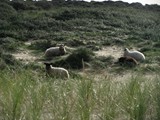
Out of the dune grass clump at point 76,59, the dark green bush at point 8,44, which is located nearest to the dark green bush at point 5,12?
the dark green bush at point 8,44

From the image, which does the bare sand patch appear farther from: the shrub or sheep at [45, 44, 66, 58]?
the shrub

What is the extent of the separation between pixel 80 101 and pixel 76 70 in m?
8.82

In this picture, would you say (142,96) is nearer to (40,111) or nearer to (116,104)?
(116,104)

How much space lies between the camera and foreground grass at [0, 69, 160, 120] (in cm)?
516

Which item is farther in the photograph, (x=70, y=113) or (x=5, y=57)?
(x=5, y=57)

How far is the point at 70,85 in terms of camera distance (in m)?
6.27

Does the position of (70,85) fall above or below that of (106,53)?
above

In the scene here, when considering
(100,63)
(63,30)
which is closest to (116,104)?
(100,63)

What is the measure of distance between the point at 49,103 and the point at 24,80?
525 mm

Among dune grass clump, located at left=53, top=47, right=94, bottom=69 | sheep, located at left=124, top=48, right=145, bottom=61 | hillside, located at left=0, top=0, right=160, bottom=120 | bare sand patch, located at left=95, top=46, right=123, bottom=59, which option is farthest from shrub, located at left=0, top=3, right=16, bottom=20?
sheep, located at left=124, top=48, right=145, bottom=61

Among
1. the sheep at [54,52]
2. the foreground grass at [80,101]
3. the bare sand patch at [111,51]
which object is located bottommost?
the bare sand patch at [111,51]

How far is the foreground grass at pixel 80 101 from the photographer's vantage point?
5.16 meters

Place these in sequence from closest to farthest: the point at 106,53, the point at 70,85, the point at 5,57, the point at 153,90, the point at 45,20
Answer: the point at 153,90, the point at 70,85, the point at 5,57, the point at 106,53, the point at 45,20

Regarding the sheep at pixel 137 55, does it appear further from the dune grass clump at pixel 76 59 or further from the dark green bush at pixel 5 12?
the dark green bush at pixel 5 12
